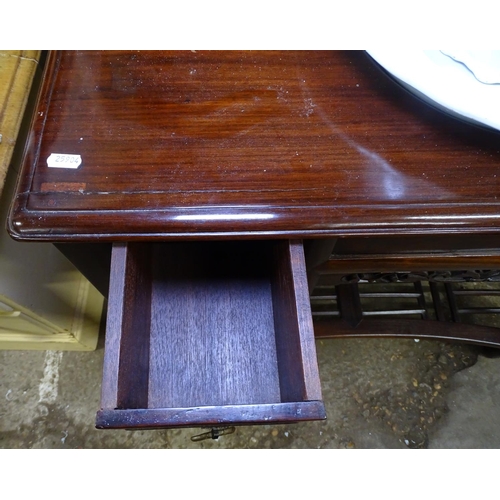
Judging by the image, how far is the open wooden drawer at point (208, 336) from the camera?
33 cm

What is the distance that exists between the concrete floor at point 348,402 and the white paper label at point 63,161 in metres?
0.60

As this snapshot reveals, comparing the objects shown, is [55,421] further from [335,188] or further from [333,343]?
[335,188]

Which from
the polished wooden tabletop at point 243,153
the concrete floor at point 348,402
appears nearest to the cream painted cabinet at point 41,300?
the concrete floor at point 348,402

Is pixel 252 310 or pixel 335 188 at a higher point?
pixel 335 188

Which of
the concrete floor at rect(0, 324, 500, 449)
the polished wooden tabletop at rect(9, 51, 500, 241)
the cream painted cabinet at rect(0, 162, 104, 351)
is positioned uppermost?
the polished wooden tabletop at rect(9, 51, 500, 241)

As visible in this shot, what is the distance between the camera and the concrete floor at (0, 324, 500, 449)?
2.55ft

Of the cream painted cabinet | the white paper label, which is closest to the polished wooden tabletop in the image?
the white paper label

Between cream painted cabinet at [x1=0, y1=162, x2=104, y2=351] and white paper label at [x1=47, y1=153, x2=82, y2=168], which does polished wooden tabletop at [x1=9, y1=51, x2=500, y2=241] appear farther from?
cream painted cabinet at [x1=0, y1=162, x2=104, y2=351]

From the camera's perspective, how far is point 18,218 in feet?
1.13

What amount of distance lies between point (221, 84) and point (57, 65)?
19 centimetres

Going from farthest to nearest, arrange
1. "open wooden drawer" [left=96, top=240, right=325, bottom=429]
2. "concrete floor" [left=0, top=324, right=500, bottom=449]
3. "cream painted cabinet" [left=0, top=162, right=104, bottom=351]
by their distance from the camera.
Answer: "concrete floor" [left=0, top=324, right=500, bottom=449] < "cream painted cabinet" [left=0, top=162, right=104, bottom=351] < "open wooden drawer" [left=96, top=240, right=325, bottom=429]

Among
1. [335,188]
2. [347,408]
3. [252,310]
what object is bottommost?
[347,408]

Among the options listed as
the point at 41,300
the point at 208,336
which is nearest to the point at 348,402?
the point at 208,336

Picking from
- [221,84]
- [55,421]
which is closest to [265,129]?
[221,84]
